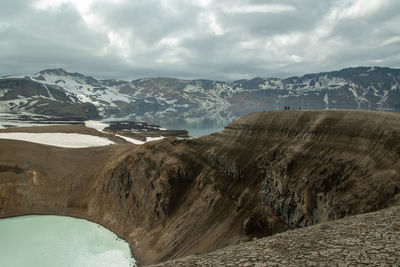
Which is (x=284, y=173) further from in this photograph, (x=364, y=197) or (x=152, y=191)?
(x=152, y=191)

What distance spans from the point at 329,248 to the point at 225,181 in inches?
1023

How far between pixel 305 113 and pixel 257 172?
9007 mm

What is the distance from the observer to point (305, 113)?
35188 mm

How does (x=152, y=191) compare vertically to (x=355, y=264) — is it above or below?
below

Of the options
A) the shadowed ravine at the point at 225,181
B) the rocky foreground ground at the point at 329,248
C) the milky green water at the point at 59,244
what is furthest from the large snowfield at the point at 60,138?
the rocky foreground ground at the point at 329,248

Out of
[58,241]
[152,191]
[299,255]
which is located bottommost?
[58,241]

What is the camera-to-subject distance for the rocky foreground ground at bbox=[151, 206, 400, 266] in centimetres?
1095

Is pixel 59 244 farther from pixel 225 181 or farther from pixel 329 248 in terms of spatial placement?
pixel 329 248

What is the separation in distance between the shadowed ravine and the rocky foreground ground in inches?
296

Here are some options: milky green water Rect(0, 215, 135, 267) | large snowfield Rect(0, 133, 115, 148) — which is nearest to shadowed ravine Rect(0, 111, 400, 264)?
milky green water Rect(0, 215, 135, 267)

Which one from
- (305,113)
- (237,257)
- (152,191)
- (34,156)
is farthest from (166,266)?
(34,156)

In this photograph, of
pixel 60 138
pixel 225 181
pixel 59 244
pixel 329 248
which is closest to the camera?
pixel 329 248

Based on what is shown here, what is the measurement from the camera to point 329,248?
12.0 meters

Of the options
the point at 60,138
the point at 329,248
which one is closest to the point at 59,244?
the point at 329,248
